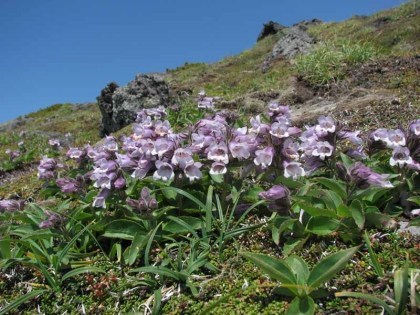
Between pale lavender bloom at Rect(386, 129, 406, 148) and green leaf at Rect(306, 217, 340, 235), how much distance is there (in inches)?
38.0

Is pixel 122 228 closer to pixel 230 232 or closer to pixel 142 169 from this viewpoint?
pixel 142 169

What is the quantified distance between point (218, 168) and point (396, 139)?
1601 millimetres

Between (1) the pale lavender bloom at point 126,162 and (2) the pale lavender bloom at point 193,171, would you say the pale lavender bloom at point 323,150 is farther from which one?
(1) the pale lavender bloom at point 126,162

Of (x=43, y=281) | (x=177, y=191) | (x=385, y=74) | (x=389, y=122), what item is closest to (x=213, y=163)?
(x=177, y=191)

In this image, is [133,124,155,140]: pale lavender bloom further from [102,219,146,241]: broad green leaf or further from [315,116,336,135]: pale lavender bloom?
[315,116,336,135]: pale lavender bloom

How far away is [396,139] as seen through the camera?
3.79 m

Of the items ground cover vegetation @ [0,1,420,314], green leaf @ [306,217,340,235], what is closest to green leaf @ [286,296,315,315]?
ground cover vegetation @ [0,1,420,314]

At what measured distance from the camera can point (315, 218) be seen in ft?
11.2

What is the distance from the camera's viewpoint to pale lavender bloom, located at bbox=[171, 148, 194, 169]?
385 cm

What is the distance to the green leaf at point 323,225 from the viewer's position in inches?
133

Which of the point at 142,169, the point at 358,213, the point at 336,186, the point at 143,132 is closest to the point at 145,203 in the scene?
the point at 142,169

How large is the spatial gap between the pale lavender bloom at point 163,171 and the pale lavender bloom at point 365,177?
5.05 ft

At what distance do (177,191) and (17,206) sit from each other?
2.17 meters

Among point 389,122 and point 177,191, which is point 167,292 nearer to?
point 177,191
